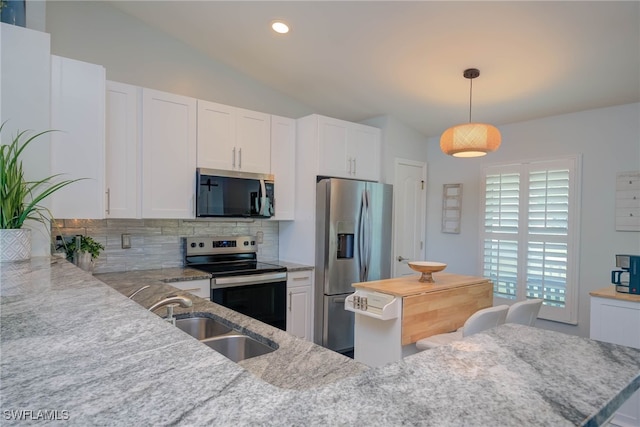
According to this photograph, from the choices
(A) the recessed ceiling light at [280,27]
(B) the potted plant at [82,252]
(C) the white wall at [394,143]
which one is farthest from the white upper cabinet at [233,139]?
(C) the white wall at [394,143]

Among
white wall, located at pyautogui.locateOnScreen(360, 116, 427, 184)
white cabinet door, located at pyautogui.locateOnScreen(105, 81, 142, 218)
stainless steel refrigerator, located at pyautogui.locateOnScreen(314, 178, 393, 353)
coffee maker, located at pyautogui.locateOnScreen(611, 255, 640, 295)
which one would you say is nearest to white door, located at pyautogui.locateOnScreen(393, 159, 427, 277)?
white wall, located at pyautogui.locateOnScreen(360, 116, 427, 184)

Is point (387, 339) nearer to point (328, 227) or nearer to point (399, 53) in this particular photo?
point (328, 227)

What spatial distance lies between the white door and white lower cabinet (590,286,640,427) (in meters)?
2.03

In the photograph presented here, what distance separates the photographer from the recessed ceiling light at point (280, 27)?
2.88 metres

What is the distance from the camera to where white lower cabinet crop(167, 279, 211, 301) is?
2.82m

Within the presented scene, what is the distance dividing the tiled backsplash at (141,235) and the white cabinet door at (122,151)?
0.33 metres

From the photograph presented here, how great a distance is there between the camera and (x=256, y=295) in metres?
3.21

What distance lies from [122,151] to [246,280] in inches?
55.8

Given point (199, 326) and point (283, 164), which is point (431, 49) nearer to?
point (283, 164)

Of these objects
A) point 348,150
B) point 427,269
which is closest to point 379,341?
point 427,269

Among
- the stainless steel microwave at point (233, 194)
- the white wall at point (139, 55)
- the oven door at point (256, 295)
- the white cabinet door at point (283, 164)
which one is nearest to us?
the white wall at point (139, 55)

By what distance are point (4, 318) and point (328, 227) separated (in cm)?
282

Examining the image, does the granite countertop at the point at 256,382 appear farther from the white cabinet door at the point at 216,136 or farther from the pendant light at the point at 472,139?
the white cabinet door at the point at 216,136

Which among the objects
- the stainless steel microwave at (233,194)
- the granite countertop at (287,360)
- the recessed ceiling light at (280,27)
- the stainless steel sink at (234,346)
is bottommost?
the stainless steel sink at (234,346)
